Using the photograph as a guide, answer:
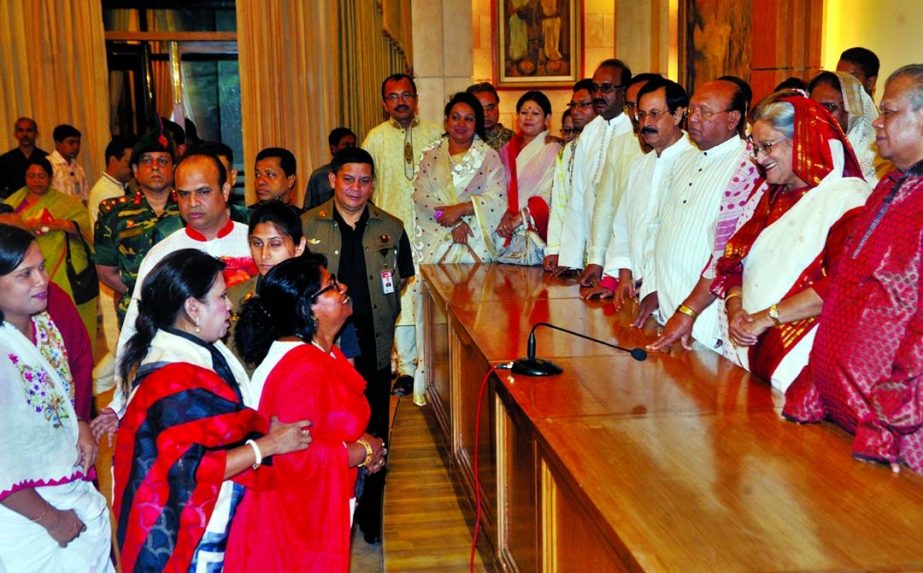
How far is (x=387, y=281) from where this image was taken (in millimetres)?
3803

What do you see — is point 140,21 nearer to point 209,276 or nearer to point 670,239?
point 670,239

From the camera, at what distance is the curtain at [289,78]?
7332mm

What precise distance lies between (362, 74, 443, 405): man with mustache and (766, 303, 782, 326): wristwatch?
3191mm

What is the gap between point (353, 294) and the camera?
12.4 feet

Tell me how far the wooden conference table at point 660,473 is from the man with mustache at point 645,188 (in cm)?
54

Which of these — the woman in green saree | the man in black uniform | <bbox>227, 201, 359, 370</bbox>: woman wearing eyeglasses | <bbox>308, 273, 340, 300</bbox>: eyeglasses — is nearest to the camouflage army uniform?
the man in black uniform

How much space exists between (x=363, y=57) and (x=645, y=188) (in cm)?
448

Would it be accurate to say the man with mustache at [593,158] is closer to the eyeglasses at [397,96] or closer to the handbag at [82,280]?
the eyeglasses at [397,96]

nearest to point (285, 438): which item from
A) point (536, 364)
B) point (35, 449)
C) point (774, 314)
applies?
point (35, 449)

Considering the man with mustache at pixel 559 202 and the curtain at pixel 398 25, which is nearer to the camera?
the man with mustache at pixel 559 202

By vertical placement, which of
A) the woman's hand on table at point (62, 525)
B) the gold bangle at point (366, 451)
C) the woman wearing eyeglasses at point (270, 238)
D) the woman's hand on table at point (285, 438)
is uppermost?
the woman wearing eyeglasses at point (270, 238)

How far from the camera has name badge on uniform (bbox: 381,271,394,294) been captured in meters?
3.80

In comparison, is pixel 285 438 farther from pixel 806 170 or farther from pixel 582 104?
pixel 582 104

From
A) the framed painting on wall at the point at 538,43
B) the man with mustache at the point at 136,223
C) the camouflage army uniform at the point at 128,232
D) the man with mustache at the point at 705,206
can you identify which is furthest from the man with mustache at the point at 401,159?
the framed painting on wall at the point at 538,43
